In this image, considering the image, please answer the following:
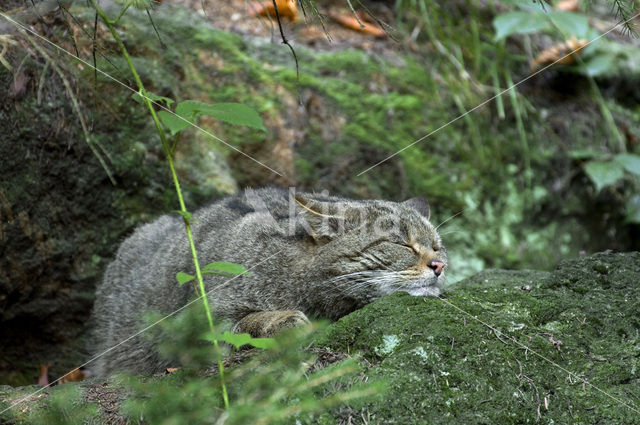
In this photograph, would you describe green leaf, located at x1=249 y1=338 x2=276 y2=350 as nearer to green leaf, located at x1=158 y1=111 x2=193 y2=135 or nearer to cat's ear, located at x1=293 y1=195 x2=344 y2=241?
green leaf, located at x1=158 y1=111 x2=193 y2=135

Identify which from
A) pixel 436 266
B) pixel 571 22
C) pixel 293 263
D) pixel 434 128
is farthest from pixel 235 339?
pixel 434 128

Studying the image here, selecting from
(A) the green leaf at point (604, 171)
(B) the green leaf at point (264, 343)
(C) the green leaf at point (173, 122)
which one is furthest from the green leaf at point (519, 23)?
(B) the green leaf at point (264, 343)

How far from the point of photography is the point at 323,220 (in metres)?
3.87

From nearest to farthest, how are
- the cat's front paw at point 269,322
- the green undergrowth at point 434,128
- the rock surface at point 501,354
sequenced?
the rock surface at point 501,354
the cat's front paw at point 269,322
the green undergrowth at point 434,128

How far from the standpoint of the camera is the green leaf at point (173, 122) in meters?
2.62

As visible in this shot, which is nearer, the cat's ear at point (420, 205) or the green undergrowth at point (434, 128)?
the cat's ear at point (420, 205)

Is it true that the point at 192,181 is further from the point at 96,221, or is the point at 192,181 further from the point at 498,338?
the point at 498,338

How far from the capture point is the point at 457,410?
8.31 feet

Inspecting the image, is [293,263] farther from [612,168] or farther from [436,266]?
[612,168]

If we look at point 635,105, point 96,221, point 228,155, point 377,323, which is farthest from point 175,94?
point 635,105

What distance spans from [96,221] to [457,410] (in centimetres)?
372

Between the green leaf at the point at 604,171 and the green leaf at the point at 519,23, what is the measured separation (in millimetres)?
1560

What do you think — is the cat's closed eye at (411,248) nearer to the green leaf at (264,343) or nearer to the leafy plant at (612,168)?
the green leaf at (264,343)

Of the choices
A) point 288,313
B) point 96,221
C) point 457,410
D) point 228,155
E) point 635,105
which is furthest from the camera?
point 635,105
